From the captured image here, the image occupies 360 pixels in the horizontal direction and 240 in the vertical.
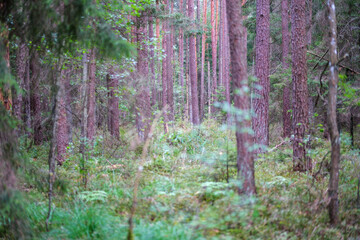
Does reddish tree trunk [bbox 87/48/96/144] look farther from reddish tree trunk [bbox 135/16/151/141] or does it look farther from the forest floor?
the forest floor

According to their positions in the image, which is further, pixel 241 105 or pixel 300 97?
pixel 300 97

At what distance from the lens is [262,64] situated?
10.2 meters

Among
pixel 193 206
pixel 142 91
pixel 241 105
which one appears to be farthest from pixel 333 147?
pixel 142 91

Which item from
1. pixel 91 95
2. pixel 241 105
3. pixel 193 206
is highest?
pixel 91 95

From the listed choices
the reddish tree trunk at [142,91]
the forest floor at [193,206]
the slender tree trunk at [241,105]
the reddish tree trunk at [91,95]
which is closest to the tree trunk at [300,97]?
the forest floor at [193,206]

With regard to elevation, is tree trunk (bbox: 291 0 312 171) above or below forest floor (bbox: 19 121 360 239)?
above

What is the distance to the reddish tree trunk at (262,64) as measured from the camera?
9.99 meters

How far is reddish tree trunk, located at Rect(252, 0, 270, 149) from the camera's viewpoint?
999 centimetres

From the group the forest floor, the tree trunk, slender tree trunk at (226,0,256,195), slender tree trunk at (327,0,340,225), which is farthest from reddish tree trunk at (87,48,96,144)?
slender tree trunk at (327,0,340,225)

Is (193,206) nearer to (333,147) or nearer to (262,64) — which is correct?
(333,147)

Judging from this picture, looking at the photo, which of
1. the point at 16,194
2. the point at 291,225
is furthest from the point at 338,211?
the point at 16,194

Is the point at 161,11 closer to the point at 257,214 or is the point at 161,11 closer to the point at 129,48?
the point at 129,48

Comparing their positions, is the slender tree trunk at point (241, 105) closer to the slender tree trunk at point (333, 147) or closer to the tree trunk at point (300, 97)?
the slender tree trunk at point (333, 147)

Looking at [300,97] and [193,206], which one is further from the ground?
[300,97]
